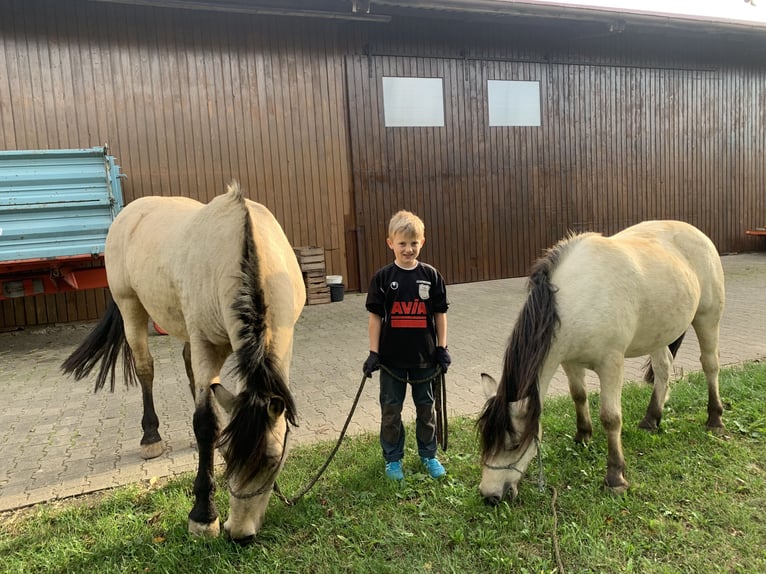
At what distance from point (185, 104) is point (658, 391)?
28.3ft

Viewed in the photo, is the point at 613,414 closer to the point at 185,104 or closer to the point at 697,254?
the point at 697,254

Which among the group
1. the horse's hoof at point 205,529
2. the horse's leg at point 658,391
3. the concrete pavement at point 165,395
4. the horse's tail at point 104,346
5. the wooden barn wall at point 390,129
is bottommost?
the concrete pavement at point 165,395

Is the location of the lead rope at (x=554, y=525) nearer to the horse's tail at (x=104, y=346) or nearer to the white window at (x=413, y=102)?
the horse's tail at (x=104, y=346)

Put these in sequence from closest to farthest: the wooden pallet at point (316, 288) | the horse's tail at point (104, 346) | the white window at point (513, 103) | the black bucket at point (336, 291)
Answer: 1. the horse's tail at point (104, 346)
2. the wooden pallet at point (316, 288)
3. the black bucket at point (336, 291)
4. the white window at point (513, 103)

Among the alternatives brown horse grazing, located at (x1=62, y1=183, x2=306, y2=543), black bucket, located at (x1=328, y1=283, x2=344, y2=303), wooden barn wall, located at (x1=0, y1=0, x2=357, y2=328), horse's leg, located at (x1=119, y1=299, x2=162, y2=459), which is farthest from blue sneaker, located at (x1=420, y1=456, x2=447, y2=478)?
wooden barn wall, located at (x1=0, y1=0, x2=357, y2=328)

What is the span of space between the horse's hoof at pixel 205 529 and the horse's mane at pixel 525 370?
1454 millimetres

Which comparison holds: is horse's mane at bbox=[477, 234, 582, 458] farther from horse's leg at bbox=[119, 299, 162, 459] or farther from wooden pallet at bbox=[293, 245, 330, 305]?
wooden pallet at bbox=[293, 245, 330, 305]

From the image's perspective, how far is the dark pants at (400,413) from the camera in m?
3.24

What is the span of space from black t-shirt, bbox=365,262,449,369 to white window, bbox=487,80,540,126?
9.05 meters

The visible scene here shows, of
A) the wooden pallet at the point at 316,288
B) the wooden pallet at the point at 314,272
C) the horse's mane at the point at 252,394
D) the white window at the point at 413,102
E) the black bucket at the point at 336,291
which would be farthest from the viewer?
the white window at the point at 413,102

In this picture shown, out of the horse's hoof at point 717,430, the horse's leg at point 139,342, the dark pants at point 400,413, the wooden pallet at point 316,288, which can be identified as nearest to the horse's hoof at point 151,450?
the horse's leg at point 139,342

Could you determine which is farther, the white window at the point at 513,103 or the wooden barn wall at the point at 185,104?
the white window at the point at 513,103

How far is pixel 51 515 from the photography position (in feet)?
9.71

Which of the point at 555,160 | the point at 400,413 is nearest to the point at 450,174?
the point at 555,160
